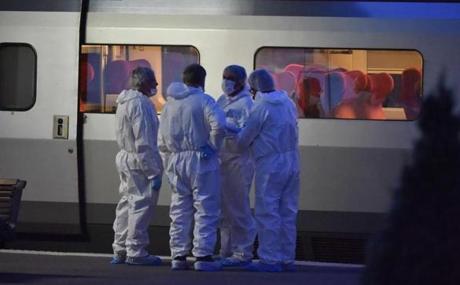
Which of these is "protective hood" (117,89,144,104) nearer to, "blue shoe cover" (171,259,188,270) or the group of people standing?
the group of people standing

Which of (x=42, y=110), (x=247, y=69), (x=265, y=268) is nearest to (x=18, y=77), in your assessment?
(x=42, y=110)

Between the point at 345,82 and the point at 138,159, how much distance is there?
2.19 m

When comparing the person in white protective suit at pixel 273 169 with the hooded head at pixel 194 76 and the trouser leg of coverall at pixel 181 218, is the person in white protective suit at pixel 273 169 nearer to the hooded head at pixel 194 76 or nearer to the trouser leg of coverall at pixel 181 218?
the hooded head at pixel 194 76

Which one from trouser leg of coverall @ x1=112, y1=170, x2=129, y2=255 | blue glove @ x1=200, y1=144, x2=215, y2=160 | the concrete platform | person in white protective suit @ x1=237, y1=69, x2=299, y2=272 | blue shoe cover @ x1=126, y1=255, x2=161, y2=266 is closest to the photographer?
the concrete platform

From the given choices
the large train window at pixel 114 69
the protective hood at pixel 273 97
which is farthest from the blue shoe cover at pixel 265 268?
the large train window at pixel 114 69

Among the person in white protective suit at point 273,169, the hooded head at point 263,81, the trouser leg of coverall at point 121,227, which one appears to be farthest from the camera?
the trouser leg of coverall at point 121,227

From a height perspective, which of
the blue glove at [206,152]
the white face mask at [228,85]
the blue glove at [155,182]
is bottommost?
the blue glove at [155,182]

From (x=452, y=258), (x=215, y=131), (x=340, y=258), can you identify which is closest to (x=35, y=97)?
(x=215, y=131)

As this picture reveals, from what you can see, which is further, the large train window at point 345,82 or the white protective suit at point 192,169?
the large train window at point 345,82

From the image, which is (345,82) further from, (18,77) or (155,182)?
(18,77)

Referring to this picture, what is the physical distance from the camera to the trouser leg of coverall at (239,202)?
30.1 feet

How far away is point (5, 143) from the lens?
10148 mm

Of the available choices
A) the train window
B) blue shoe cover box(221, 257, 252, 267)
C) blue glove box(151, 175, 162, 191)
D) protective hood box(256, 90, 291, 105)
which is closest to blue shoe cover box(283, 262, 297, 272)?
blue shoe cover box(221, 257, 252, 267)

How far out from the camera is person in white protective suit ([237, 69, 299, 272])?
8.91 m
